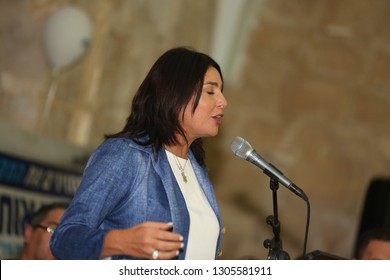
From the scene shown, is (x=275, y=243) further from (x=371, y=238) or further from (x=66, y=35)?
(x=66, y=35)

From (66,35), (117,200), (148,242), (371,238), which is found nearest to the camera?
(148,242)

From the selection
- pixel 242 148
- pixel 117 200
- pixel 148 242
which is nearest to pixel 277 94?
pixel 242 148

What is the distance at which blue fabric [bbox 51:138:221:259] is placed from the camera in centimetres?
201

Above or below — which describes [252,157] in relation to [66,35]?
below

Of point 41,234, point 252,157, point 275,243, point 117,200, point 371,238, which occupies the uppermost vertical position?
point 252,157

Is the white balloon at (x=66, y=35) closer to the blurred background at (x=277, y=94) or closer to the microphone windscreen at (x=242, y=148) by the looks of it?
the blurred background at (x=277, y=94)

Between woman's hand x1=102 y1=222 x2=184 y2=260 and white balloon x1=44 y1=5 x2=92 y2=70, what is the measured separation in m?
3.34

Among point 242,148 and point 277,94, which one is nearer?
point 242,148

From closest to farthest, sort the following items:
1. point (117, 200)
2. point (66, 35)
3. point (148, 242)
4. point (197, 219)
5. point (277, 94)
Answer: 1. point (148, 242)
2. point (117, 200)
3. point (197, 219)
4. point (66, 35)
5. point (277, 94)

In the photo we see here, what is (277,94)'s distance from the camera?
6.40 m

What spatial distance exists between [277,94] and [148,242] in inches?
182

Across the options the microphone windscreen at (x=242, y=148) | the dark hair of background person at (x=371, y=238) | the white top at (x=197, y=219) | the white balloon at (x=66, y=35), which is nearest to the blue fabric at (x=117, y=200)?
the white top at (x=197, y=219)

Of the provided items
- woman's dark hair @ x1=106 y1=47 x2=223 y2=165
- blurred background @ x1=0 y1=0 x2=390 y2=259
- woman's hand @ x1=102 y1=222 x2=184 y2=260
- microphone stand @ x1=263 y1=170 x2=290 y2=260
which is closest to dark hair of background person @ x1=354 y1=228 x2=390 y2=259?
microphone stand @ x1=263 y1=170 x2=290 y2=260
